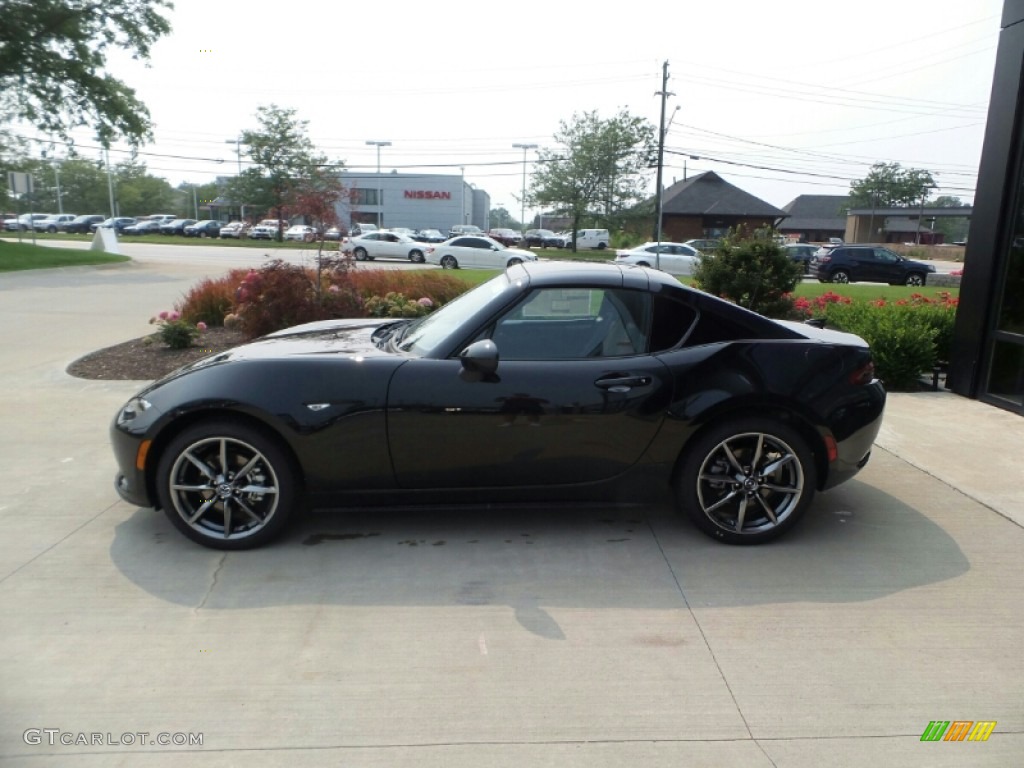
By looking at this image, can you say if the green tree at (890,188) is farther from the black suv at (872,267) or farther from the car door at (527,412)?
the car door at (527,412)

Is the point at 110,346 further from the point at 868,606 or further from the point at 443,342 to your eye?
the point at 868,606

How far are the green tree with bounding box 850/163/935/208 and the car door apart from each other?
356ft

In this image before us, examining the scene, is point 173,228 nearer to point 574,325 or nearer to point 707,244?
point 707,244

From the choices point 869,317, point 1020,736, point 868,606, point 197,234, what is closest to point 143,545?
point 868,606

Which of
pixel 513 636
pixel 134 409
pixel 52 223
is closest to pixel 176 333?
pixel 134 409

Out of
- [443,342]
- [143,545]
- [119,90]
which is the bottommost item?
[143,545]

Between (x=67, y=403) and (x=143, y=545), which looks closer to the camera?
(x=143, y=545)

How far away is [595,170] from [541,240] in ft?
24.1

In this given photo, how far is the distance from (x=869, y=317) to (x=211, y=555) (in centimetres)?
745

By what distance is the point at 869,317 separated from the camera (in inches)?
337

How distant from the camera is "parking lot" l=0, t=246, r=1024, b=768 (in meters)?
2.58

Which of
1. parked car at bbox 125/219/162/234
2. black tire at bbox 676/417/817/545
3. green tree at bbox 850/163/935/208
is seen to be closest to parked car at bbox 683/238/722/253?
black tire at bbox 676/417/817/545

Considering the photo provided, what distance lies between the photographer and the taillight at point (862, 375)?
4.20 meters

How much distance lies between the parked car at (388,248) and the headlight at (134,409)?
1258 inches
